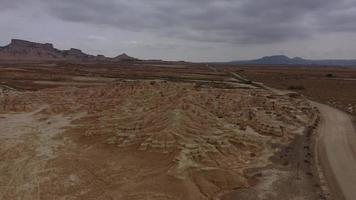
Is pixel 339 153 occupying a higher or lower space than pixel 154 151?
lower

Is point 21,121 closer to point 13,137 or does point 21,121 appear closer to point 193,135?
point 13,137

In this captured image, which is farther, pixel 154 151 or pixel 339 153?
pixel 339 153

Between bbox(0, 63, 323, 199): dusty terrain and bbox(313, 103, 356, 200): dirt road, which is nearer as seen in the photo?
bbox(0, 63, 323, 199): dusty terrain

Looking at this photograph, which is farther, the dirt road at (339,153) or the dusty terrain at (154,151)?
the dirt road at (339,153)

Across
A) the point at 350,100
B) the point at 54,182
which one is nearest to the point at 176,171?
the point at 54,182
